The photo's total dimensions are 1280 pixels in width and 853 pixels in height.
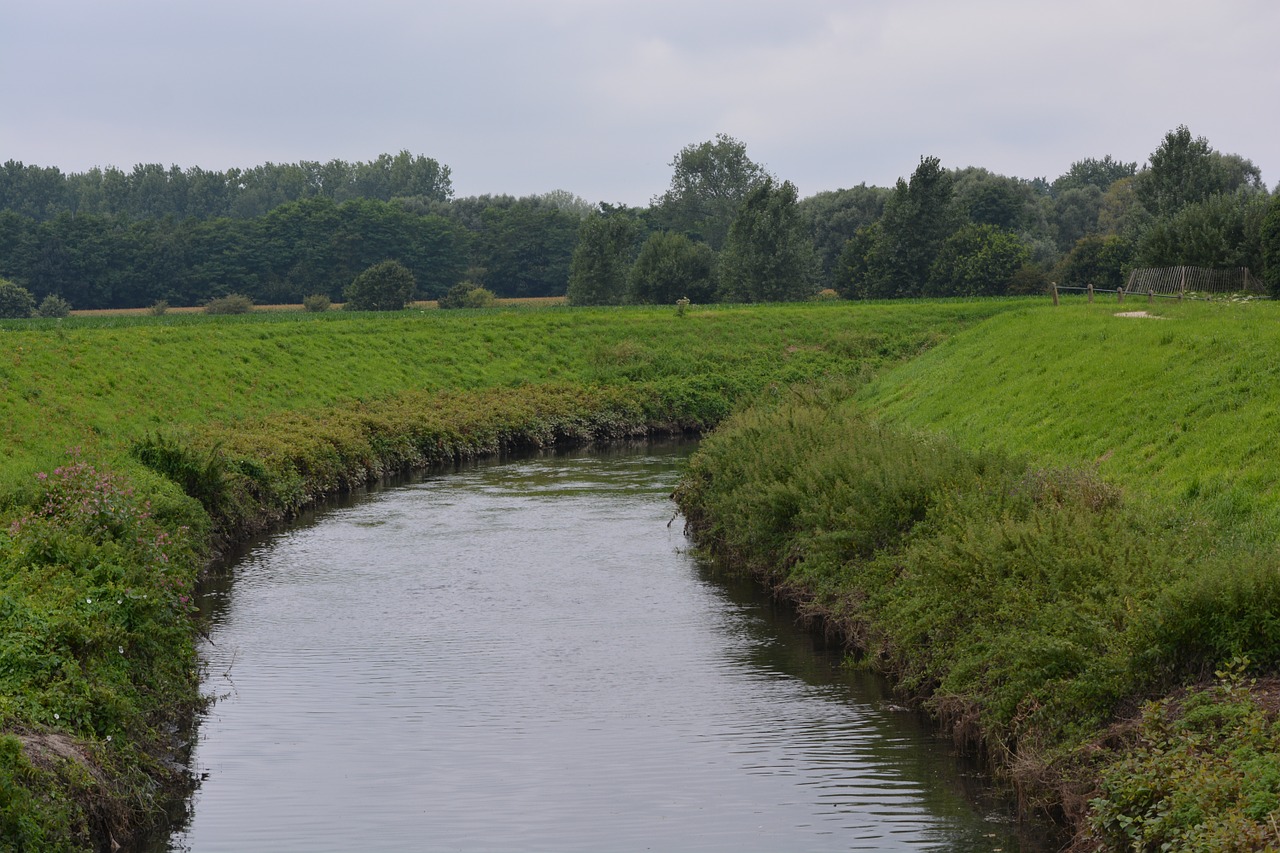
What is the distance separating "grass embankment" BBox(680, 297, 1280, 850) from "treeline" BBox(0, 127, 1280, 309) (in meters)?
32.2

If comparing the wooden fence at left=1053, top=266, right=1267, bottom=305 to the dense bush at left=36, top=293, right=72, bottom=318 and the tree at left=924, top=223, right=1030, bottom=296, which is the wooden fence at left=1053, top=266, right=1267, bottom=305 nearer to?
the tree at left=924, top=223, right=1030, bottom=296

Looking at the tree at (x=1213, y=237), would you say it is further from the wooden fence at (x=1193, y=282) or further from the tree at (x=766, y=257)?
the tree at (x=766, y=257)

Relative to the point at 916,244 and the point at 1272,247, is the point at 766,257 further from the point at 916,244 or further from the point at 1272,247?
the point at 1272,247

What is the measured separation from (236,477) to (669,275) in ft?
221

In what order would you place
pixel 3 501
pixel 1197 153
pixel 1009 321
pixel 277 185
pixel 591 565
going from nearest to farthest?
pixel 3 501 → pixel 591 565 → pixel 1009 321 → pixel 1197 153 → pixel 277 185

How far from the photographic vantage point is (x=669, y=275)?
94688 millimetres

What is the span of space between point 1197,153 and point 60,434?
3090 inches

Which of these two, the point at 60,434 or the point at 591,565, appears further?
the point at 60,434

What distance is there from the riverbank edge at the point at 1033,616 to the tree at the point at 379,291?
70.8 metres

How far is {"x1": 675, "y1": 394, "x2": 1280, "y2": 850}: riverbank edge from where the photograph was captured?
10.6 metres

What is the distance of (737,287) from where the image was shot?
323 ft

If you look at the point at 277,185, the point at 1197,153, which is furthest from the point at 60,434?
the point at 277,185

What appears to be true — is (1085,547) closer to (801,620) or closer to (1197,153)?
(801,620)

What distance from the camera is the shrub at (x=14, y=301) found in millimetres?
85562
